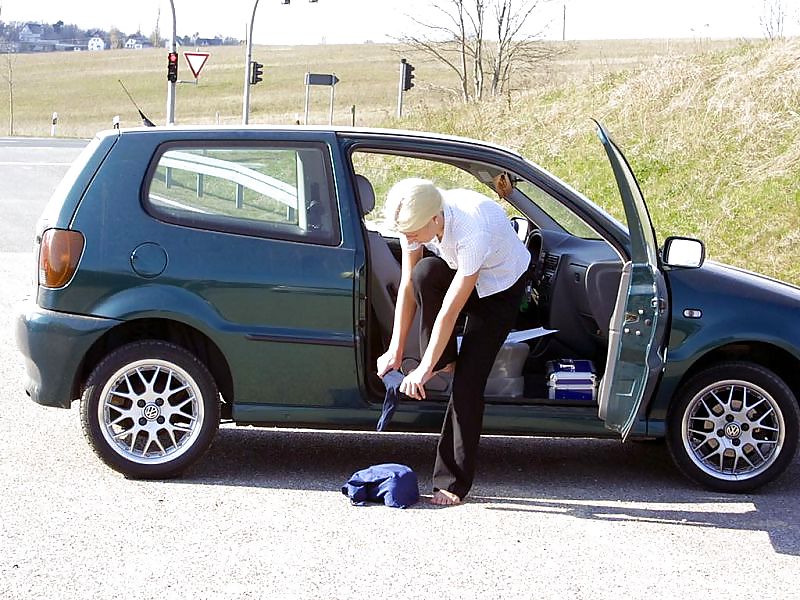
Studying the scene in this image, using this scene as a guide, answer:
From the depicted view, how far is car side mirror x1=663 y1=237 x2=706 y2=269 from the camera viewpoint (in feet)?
20.1

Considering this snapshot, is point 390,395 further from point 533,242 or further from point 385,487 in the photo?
point 533,242

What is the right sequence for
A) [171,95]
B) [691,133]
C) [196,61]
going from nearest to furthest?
[691,133] → [171,95] → [196,61]

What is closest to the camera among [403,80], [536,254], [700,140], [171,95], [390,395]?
[390,395]

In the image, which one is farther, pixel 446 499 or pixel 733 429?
pixel 733 429

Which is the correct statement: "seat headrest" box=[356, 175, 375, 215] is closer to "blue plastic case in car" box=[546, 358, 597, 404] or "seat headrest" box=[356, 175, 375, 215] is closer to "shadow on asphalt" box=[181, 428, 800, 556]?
"blue plastic case in car" box=[546, 358, 597, 404]

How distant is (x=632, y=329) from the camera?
19.0 ft

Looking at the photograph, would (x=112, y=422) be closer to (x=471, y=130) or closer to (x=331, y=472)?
(x=331, y=472)

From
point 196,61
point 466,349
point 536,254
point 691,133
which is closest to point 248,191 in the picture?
point 466,349

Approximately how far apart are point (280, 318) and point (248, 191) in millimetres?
646

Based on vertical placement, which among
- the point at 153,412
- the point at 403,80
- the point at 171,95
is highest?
the point at 403,80

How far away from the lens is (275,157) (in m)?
6.31

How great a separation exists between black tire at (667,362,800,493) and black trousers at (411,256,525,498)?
1.03 metres

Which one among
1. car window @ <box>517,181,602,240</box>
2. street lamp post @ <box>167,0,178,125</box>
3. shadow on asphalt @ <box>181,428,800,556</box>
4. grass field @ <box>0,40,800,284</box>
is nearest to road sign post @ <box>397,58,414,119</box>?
grass field @ <box>0,40,800,284</box>

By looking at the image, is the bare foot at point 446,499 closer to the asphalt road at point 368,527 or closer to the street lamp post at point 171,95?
the asphalt road at point 368,527
